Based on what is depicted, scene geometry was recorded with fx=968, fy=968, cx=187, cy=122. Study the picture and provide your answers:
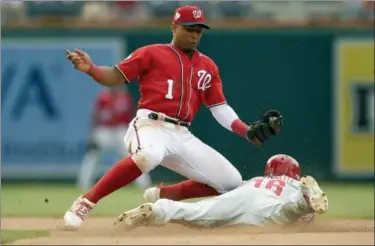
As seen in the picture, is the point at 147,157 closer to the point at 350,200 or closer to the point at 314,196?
the point at 314,196

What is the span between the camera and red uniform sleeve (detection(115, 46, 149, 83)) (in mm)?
7312

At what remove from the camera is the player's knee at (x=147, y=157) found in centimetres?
711

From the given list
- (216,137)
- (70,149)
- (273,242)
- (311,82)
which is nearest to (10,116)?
(70,149)

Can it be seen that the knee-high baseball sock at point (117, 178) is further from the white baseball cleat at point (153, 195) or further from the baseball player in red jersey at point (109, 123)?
the baseball player in red jersey at point (109, 123)

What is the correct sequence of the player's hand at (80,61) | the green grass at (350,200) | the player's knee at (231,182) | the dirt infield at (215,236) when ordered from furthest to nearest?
the green grass at (350,200) → the player's knee at (231,182) → the player's hand at (80,61) → the dirt infield at (215,236)

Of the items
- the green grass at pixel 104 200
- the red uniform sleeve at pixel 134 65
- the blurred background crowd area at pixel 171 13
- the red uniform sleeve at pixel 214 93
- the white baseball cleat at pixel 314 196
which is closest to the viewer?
the white baseball cleat at pixel 314 196

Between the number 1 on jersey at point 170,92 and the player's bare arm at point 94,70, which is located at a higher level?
the player's bare arm at point 94,70

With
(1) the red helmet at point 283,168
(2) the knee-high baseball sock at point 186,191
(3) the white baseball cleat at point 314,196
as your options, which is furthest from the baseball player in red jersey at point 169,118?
(3) the white baseball cleat at point 314,196

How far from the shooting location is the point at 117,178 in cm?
721

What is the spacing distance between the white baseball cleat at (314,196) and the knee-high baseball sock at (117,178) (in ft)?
4.07

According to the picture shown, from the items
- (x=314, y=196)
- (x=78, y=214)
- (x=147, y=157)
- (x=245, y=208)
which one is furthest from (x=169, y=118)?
(x=314, y=196)

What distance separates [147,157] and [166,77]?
26.8 inches

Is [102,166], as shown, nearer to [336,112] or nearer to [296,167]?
[336,112]

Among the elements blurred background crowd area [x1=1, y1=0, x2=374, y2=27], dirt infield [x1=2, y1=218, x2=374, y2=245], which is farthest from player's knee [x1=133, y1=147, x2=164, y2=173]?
blurred background crowd area [x1=1, y1=0, x2=374, y2=27]
